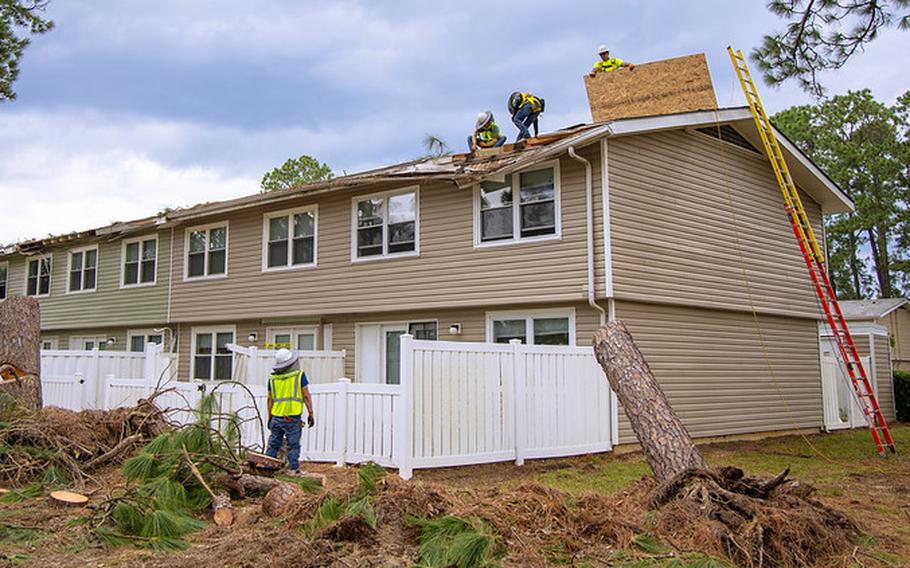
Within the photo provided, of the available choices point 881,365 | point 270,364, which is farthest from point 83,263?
point 881,365

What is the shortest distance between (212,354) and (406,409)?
423 inches

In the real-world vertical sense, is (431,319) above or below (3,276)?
below

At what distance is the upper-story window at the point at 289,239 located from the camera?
16.9m

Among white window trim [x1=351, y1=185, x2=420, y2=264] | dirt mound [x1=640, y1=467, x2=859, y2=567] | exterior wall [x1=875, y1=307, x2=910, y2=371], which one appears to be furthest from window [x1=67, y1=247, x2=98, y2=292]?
exterior wall [x1=875, y1=307, x2=910, y2=371]

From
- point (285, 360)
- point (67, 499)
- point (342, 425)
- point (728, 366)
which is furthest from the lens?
point (728, 366)

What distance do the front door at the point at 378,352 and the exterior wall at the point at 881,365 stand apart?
12.2 meters

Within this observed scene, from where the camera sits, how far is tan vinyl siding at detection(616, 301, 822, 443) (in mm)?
13109

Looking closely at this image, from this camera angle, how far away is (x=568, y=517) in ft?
19.2

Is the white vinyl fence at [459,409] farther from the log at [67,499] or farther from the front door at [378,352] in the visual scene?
the front door at [378,352]

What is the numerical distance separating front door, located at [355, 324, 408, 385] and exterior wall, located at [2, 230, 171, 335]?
6.76 m

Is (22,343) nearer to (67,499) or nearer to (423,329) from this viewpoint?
(67,499)

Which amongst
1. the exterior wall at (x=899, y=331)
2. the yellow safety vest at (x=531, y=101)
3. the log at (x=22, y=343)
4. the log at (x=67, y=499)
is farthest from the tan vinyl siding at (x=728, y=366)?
the exterior wall at (x=899, y=331)

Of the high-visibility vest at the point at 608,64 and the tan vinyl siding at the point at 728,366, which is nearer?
the tan vinyl siding at the point at 728,366

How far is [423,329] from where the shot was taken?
1500 centimetres
